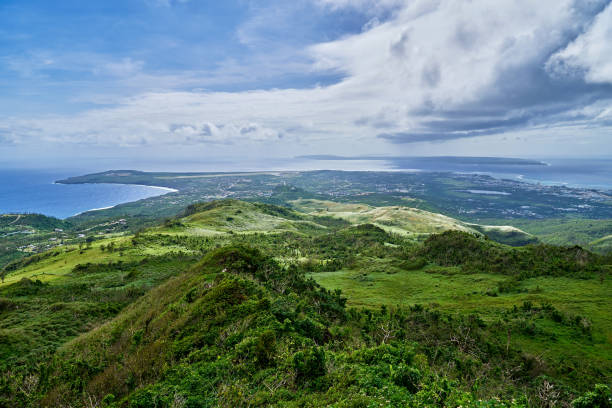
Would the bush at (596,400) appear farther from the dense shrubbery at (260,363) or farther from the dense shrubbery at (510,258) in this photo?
the dense shrubbery at (510,258)

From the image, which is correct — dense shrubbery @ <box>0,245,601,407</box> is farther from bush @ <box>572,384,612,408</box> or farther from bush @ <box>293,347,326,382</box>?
bush @ <box>572,384,612,408</box>

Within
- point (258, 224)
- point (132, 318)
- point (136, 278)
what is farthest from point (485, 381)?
point (258, 224)

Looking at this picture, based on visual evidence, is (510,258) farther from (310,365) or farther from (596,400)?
(310,365)

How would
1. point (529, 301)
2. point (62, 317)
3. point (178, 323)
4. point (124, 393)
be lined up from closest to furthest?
1. point (124, 393)
2. point (178, 323)
3. point (62, 317)
4. point (529, 301)

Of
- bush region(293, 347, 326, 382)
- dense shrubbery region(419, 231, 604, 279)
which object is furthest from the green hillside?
dense shrubbery region(419, 231, 604, 279)

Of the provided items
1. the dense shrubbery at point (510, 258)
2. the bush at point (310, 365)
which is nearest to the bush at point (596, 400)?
the bush at point (310, 365)

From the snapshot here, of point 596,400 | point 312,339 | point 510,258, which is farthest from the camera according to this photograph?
point 510,258

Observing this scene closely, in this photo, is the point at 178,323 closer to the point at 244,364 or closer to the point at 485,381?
the point at 244,364

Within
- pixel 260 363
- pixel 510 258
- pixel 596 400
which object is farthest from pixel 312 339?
pixel 510 258
